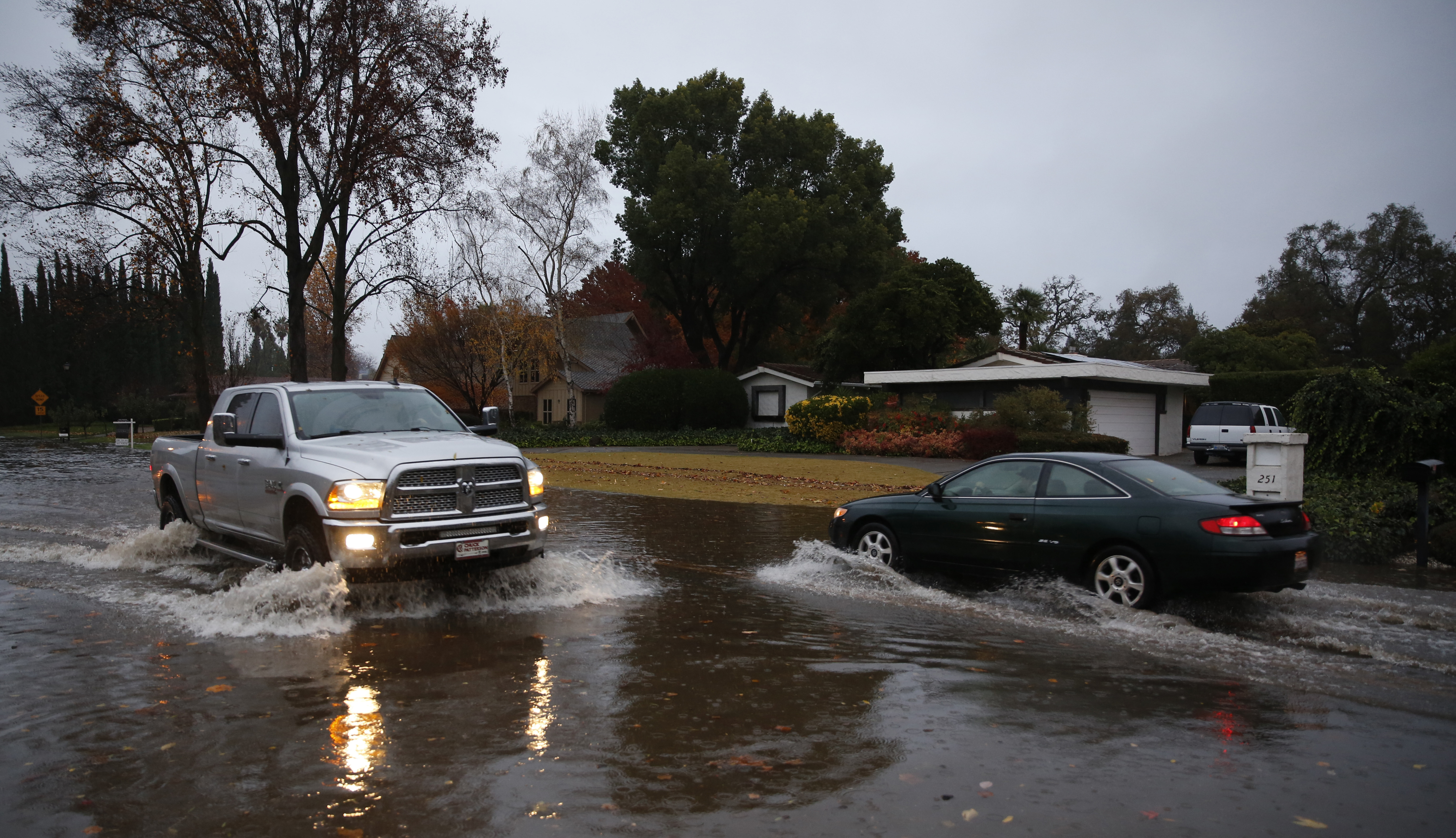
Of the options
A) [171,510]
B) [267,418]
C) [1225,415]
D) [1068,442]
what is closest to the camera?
[267,418]

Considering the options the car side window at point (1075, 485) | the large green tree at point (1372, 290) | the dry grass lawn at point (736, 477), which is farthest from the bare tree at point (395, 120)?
the large green tree at point (1372, 290)

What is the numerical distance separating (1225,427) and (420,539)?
77.5 ft

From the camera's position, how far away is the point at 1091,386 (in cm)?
2970

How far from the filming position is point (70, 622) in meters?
7.50

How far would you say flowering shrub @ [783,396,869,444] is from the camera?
3250 cm

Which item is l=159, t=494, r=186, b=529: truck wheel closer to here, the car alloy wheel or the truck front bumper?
the truck front bumper

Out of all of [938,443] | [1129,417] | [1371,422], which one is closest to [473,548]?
[1371,422]

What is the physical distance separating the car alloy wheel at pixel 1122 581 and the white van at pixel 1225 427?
1924 cm

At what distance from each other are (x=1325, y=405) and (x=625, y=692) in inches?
524

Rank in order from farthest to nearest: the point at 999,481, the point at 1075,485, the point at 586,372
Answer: the point at 586,372 → the point at 999,481 → the point at 1075,485

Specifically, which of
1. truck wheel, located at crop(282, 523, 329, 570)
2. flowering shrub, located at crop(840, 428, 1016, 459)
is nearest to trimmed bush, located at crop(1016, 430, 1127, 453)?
flowering shrub, located at crop(840, 428, 1016, 459)

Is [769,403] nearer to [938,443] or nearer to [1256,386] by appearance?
[938,443]

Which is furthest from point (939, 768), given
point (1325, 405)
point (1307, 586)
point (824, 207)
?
point (824, 207)

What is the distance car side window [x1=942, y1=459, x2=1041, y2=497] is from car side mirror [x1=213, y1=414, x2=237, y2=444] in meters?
6.68
